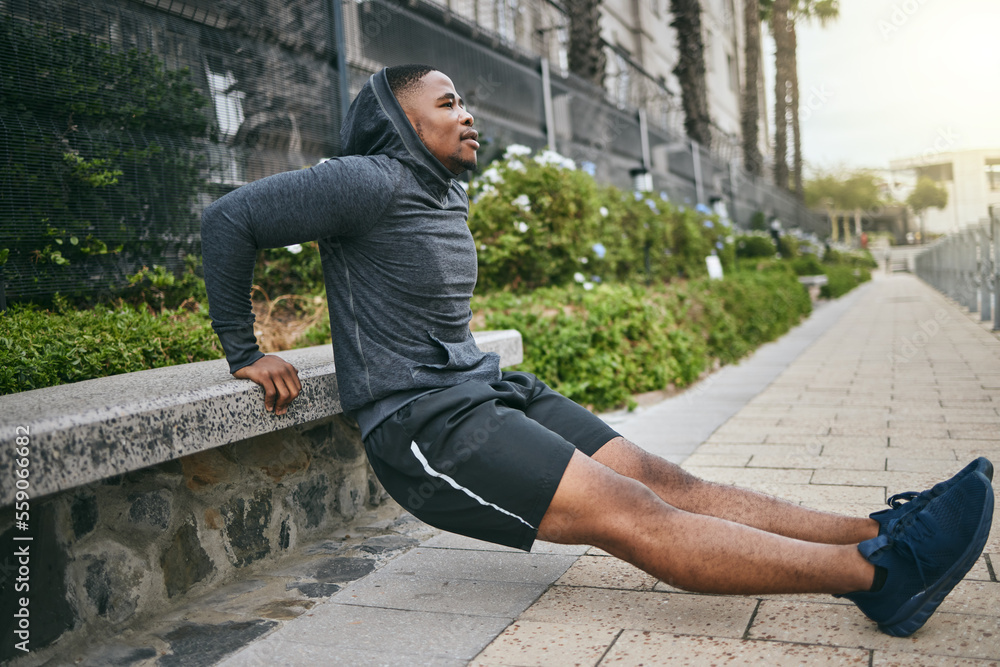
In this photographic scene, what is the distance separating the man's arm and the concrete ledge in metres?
0.30

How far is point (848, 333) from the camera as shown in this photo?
1182 centimetres

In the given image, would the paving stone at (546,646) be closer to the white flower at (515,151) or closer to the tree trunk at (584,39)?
the white flower at (515,151)

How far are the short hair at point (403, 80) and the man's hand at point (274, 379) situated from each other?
3.04 ft

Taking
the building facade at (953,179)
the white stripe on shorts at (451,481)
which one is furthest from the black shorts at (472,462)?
the building facade at (953,179)

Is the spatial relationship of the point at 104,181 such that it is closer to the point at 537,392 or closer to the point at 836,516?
the point at 537,392

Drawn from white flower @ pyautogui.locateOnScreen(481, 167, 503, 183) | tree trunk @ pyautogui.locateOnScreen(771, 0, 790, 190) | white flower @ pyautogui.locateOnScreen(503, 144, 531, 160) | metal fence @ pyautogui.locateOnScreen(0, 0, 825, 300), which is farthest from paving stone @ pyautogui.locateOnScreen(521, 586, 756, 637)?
tree trunk @ pyautogui.locateOnScreen(771, 0, 790, 190)

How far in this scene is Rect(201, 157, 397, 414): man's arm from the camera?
2242mm

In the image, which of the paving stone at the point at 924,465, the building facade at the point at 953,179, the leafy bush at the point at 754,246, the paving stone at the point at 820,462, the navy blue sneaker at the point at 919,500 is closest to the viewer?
the navy blue sneaker at the point at 919,500

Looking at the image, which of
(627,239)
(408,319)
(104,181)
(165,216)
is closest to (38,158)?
(104,181)

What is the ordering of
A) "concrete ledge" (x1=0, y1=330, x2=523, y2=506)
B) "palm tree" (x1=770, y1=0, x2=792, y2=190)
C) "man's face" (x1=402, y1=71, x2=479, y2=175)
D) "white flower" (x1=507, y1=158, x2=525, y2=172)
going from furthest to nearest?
"palm tree" (x1=770, y1=0, x2=792, y2=190) < "white flower" (x1=507, y1=158, x2=525, y2=172) < "man's face" (x1=402, y1=71, x2=479, y2=175) < "concrete ledge" (x1=0, y1=330, x2=523, y2=506)

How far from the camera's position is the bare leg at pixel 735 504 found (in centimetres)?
238

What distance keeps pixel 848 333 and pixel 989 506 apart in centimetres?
1057

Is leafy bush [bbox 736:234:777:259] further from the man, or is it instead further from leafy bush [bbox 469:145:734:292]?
the man

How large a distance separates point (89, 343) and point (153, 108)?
167cm
